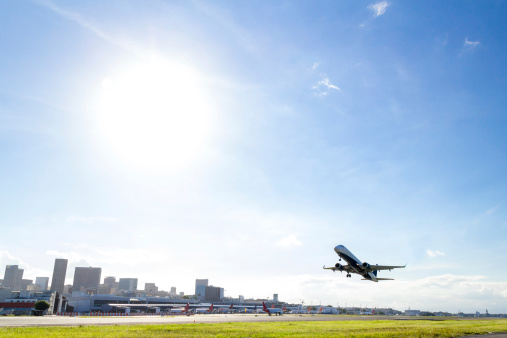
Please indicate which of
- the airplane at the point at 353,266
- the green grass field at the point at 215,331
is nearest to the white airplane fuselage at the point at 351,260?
the airplane at the point at 353,266

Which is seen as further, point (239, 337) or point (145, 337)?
point (239, 337)

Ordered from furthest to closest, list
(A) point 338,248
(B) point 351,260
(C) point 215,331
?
(B) point 351,260 < (A) point 338,248 < (C) point 215,331

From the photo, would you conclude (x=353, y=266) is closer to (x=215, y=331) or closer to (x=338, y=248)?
(x=338, y=248)

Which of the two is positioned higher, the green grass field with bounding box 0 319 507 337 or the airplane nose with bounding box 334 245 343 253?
the airplane nose with bounding box 334 245 343 253

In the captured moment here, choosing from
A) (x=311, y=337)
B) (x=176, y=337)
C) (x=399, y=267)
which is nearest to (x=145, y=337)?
(x=176, y=337)

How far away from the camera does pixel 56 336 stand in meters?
36.1

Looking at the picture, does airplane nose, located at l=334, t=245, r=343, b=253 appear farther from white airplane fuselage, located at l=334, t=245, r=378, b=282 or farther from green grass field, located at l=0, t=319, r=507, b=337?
green grass field, located at l=0, t=319, r=507, b=337

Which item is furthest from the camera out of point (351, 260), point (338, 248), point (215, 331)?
point (351, 260)

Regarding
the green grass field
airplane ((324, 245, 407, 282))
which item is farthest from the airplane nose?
the green grass field

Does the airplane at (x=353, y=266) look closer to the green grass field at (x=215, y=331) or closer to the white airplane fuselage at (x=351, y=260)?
the white airplane fuselage at (x=351, y=260)

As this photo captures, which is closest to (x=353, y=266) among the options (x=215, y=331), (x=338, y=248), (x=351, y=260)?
(x=351, y=260)

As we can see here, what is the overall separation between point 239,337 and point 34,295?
20045cm

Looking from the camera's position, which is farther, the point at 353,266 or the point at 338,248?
the point at 353,266

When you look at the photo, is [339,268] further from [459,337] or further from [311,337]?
[311,337]
